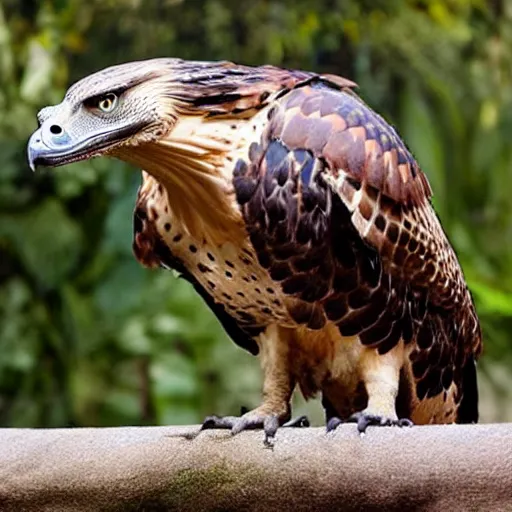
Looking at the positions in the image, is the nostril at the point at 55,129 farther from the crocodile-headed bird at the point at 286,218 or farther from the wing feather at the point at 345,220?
the wing feather at the point at 345,220

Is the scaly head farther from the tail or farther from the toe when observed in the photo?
the tail

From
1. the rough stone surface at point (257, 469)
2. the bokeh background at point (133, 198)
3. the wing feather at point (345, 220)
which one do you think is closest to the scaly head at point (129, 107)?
the wing feather at point (345, 220)

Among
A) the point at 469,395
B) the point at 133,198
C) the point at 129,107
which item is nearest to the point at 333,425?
the point at 129,107

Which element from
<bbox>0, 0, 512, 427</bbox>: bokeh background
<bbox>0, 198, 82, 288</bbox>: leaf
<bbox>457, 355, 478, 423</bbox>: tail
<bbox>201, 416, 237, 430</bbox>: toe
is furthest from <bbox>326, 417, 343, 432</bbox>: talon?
<bbox>0, 198, 82, 288</bbox>: leaf

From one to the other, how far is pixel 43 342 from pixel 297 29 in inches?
58.5

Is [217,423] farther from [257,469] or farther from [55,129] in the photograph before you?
[55,129]

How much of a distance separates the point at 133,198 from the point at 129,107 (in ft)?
8.43

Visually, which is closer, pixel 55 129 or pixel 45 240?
pixel 55 129

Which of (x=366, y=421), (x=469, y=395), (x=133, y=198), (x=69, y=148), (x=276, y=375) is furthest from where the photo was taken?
(x=133, y=198)

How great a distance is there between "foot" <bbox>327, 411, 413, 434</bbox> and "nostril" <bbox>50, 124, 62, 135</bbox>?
567mm

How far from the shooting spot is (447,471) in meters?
1.62

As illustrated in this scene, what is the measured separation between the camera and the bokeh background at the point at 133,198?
434cm

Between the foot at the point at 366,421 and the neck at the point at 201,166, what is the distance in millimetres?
326

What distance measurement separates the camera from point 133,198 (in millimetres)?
4285
